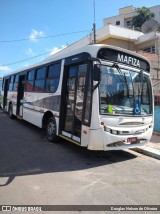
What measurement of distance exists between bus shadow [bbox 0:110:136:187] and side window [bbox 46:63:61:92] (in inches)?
77.2

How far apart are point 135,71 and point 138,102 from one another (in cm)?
93

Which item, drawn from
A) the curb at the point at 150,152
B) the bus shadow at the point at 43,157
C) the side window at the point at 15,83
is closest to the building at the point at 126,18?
the side window at the point at 15,83

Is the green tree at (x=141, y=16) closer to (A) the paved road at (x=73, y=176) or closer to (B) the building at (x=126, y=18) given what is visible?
(B) the building at (x=126, y=18)

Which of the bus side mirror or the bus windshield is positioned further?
the bus windshield

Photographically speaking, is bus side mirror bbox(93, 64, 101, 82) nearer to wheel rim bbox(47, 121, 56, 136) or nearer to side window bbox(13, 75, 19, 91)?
wheel rim bbox(47, 121, 56, 136)

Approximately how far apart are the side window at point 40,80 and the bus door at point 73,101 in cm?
200

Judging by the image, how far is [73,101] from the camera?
6969 millimetres

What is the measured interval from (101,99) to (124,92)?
844 mm

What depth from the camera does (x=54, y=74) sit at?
8.31m

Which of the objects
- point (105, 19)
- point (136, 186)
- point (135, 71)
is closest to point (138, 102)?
point (135, 71)

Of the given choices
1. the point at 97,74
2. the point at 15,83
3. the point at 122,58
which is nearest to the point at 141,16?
the point at 15,83

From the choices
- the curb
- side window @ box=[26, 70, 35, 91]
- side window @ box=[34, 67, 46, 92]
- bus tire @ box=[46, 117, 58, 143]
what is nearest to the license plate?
the curb

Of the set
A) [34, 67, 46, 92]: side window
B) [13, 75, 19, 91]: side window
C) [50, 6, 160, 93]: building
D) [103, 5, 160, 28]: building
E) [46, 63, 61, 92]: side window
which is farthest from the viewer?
[103, 5, 160, 28]: building

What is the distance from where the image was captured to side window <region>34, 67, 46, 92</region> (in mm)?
9250
